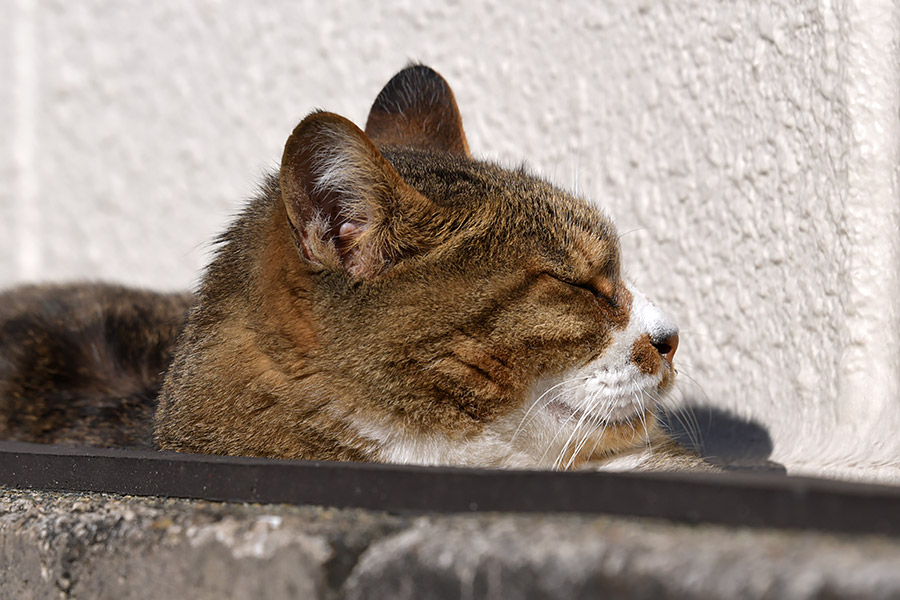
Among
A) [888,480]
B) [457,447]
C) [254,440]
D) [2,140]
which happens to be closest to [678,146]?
[888,480]

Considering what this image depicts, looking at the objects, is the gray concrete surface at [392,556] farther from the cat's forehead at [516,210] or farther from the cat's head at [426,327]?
the cat's forehead at [516,210]

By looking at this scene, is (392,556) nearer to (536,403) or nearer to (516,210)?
(536,403)

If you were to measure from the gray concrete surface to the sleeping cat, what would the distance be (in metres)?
0.36

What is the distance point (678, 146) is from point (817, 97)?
435 mm

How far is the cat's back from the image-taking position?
2.35m

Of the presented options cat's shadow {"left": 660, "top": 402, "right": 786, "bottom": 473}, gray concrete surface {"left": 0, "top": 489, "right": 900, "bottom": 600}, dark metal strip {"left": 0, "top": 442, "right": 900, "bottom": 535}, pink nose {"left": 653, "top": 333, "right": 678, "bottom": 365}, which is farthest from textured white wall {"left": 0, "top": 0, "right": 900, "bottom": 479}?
gray concrete surface {"left": 0, "top": 489, "right": 900, "bottom": 600}

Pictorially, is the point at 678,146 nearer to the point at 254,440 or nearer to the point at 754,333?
the point at 754,333

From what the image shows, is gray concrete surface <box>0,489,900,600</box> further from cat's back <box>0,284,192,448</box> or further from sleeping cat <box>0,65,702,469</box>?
cat's back <box>0,284,192,448</box>

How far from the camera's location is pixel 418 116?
2.41m

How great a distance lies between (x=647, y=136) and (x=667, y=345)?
0.89m

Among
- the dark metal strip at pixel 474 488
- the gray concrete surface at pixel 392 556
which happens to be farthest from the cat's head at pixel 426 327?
the gray concrete surface at pixel 392 556

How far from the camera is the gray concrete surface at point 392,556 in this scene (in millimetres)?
873

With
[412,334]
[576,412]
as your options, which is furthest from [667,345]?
[412,334]

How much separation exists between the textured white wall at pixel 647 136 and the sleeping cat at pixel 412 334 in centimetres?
52
